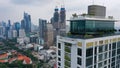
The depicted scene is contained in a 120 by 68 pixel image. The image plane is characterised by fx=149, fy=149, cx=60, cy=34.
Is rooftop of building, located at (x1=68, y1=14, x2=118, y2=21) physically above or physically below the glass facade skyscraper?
above

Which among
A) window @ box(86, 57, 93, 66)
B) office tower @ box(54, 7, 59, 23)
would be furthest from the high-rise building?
window @ box(86, 57, 93, 66)

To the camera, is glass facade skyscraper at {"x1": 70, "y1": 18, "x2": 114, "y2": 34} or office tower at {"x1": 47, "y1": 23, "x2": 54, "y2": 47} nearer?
glass facade skyscraper at {"x1": 70, "y1": 18, "x2": 114, "y2": 34}

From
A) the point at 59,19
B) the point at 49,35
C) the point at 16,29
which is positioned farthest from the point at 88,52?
the point at 16,29

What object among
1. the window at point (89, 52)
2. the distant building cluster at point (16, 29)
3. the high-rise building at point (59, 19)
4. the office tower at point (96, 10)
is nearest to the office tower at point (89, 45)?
the window at point (89, 52)

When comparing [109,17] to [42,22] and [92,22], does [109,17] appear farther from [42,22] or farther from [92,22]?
[42,22]

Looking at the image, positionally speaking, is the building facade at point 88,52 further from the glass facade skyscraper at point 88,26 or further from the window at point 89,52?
the glass facade skyscraper at point 88,26

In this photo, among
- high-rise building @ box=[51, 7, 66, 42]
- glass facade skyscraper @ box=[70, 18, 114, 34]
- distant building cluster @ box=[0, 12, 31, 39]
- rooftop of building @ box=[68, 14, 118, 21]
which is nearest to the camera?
rooftop of building @ box=[68, 14, 118, 21]

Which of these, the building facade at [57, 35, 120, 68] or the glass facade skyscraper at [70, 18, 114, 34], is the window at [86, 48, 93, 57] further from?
the glass facade skyscraper at [70, 18, 114, 34]

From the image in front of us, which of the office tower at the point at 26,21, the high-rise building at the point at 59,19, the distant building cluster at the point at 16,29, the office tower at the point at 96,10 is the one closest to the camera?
the office tower at the point at 96,10

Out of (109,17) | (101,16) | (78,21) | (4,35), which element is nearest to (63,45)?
(78,21)
